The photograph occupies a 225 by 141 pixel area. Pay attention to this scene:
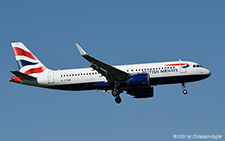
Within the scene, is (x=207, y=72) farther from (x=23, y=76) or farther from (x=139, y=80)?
(x=23, y=76)

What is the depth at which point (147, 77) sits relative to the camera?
4638 cm

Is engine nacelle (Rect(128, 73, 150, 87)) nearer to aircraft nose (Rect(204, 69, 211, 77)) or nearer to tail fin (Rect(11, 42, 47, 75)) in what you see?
aircraft nose (Rect(204, 69, 211, 77))

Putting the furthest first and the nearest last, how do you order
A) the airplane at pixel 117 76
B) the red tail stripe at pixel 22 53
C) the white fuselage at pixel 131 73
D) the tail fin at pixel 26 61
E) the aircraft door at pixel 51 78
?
1. the red tail stripe at pixel 22 53
2. the tail fin at pixel 26 61
3. the aircraft door at pixel 51 78
4. the white fuselage at pixel 131 73
5. the airplane at pixel 117 76

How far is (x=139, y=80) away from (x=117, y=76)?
2720 mm

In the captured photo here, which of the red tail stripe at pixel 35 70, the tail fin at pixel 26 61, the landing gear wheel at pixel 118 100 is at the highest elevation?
the tail fin at pixel 26 61

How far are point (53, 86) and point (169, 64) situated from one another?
14.4m

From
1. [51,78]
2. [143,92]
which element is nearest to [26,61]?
[51,78]

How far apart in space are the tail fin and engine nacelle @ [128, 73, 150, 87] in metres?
12.2

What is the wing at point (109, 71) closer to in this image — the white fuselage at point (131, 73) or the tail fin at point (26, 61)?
the white fuselage at point (131, 73)

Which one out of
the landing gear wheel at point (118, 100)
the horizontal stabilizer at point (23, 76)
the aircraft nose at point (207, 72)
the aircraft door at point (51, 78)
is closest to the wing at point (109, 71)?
the landing gear wheel at point (118, 100)

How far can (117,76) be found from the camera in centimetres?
4722

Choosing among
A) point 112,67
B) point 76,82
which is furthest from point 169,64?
point 76,82

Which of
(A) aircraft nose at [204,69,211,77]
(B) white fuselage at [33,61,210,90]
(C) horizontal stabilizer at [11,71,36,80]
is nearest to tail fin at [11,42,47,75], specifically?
(B) white fuselage at [33,61,210,90]

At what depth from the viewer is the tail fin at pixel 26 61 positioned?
51.7 m
